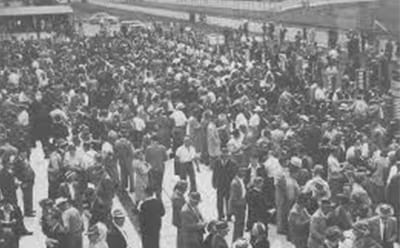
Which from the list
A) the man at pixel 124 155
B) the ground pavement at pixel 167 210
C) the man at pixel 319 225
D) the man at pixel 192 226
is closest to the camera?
the man at pixel 319 225

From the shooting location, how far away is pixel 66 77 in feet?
81.5

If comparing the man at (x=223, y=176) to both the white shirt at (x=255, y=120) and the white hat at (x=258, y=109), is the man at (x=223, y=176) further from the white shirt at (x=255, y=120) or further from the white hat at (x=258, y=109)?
the white hat at (x=258, y=109)

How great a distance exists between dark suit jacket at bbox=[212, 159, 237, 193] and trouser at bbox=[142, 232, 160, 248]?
2.04 m

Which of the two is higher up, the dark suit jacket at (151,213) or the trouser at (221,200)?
the dark suit jacket at (151,213)

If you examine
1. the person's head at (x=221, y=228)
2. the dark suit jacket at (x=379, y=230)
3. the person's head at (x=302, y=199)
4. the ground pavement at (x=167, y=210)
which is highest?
the person's head at (x=221, y=228)

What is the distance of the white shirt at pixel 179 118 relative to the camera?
696 inches

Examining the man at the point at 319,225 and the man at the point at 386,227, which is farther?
the man at the point at 386,227

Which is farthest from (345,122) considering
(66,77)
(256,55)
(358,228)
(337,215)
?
(256,55)

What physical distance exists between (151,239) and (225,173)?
84.9 inches

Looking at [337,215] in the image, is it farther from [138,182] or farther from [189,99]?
[189,99]

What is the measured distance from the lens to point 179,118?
58.1 ft

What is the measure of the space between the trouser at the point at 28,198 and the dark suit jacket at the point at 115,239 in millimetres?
4659

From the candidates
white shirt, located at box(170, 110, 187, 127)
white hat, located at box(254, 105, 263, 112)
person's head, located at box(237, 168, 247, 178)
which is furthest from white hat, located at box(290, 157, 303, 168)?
white shirt, located at box(170, 110, 187, 127)

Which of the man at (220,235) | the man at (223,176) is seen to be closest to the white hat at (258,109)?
the man at (223,176)
